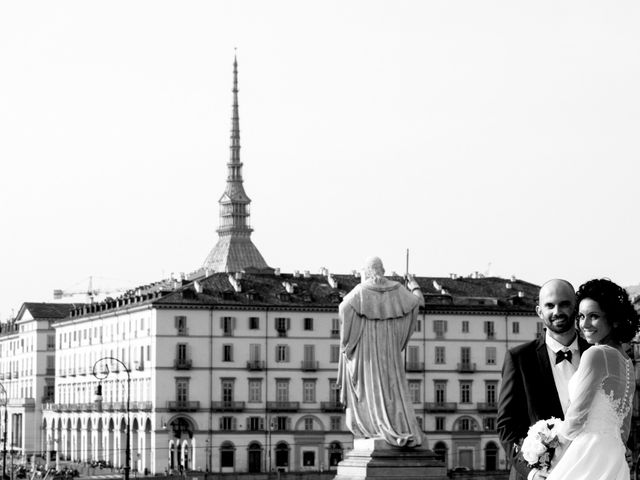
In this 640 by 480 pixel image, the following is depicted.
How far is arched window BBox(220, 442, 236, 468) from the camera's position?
11425 centimetres

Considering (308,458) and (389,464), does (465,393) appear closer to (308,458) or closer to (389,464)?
(308,458)

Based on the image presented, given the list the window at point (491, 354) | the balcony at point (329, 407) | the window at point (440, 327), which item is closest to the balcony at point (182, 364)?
the balcony at point (329, 407)

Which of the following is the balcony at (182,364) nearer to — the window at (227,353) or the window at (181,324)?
the window at (181,324)

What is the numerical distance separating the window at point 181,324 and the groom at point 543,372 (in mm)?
104423

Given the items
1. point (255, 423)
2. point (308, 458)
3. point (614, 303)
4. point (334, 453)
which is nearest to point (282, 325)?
point (255, 423)

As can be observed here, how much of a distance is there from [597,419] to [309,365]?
107 meters

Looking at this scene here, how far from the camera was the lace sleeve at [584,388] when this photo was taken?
11734mm

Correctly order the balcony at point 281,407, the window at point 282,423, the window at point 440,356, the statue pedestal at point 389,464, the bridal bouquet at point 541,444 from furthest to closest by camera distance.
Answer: the window at point 440,356, the balcony at point 281,407, the window at point 282,423, the statue pedestal at point 389,464, the bridal bouquet at point 541,444

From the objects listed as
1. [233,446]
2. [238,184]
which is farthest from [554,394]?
[238,184]

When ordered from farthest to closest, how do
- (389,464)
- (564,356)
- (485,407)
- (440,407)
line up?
(485,407)
(440,407)
(389,464)
(564,356)

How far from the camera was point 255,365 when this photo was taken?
11788 centimetres

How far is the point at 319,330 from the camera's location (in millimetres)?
119000

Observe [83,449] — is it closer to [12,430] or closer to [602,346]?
[12,430]

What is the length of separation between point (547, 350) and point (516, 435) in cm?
64
